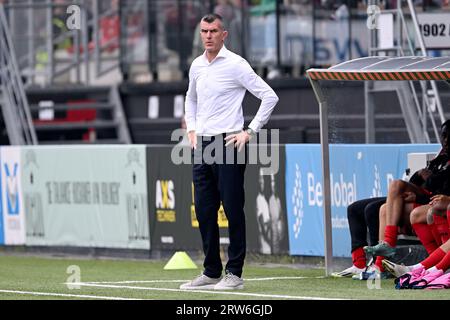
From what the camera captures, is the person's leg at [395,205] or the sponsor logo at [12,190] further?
the sponsor logo at [12,190]

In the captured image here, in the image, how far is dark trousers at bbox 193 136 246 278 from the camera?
12.0m

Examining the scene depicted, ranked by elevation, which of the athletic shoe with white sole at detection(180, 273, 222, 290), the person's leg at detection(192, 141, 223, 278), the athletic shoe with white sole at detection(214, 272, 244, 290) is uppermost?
the person's leg at detection(192, 141, 223, 278)

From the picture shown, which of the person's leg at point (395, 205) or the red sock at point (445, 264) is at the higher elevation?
the person's leg at point (395, 205)

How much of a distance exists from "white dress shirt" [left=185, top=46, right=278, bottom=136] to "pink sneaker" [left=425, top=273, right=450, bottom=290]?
1769 mm

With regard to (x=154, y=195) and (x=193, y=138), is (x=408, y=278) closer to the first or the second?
(x=193, y=138)

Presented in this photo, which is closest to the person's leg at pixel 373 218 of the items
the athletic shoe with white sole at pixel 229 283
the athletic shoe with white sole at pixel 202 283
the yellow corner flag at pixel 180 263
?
the athletic shoe with white sole at pixel 202 283

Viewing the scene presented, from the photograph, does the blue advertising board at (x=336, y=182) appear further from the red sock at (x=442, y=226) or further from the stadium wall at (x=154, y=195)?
the red sock at (x=442, y=226)

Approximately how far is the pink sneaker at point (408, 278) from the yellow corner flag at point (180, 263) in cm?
430

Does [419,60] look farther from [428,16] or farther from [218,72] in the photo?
[428,16]

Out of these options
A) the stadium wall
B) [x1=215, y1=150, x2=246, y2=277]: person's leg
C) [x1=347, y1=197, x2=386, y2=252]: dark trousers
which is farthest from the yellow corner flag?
[x1=215, y1=150, x2=246, y2=277]: person's leg

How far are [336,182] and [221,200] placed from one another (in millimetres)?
3394

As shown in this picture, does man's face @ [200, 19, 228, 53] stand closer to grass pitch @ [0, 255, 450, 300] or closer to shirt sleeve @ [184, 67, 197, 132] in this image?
shirt sleeve @ [184, 67, 197, 132]

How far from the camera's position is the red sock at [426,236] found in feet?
42.4
